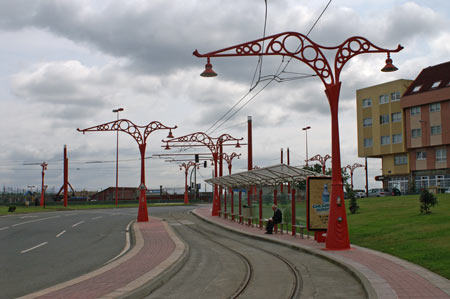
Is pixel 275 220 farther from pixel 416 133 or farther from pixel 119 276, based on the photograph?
pixel 416 133

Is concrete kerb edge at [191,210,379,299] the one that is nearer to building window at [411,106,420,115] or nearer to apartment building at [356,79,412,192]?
building window at [411,106,420,115]

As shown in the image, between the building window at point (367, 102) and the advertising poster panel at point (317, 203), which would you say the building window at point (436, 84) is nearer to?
the building window at point (367, 102)

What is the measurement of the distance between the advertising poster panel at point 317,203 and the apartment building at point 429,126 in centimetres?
4932

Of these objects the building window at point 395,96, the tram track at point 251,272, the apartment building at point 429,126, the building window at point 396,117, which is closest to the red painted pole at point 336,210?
the tram track at point 251,272

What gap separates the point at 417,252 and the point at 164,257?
23.6ft

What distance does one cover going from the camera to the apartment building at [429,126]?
63156 mm

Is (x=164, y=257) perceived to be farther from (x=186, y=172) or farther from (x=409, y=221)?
(x=186, y=172)

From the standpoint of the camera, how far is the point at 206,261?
15.2 meters

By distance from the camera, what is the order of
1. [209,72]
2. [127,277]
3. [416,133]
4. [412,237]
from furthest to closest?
[416,133] < [412,237] < [209,72] < [127,277]

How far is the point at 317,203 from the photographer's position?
747 inches

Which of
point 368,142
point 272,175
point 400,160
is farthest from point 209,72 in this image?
point 368,142

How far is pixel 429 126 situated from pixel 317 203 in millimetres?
51300

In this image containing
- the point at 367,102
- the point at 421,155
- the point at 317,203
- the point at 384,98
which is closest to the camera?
the point at 317,203

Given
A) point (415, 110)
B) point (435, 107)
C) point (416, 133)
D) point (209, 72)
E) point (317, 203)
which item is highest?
point (415, 110)
